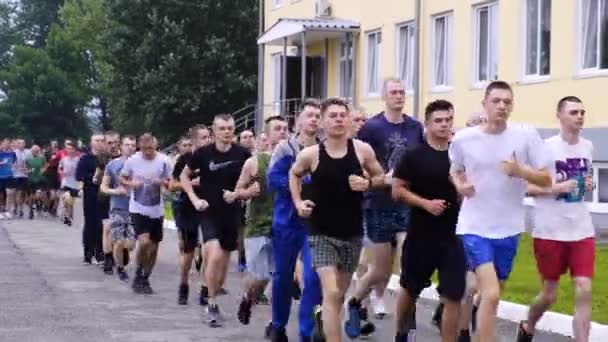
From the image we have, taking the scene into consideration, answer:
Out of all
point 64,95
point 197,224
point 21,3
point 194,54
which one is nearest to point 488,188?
point 197,224

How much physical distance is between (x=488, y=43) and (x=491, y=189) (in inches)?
660

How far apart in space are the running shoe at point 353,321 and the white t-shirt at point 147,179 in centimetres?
444

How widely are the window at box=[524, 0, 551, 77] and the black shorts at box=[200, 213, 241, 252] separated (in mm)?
11680

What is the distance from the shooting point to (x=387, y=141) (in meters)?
11.0

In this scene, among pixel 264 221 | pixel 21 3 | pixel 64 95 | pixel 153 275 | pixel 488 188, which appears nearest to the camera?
pixel 488 188

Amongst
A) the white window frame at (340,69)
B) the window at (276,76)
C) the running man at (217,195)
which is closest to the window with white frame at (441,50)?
the white window frame at (340,69)

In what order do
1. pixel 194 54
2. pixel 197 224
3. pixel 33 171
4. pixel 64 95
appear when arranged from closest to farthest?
pixel 197 224, pixel 33 171, pixel 194 54, pixel 64 95

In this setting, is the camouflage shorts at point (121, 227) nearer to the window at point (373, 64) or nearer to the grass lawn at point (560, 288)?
the grass lawn at point (560, 288)

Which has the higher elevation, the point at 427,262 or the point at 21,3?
the point at 21,3

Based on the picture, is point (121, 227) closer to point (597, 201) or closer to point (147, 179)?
point (147, 179)

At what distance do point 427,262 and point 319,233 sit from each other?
82 cm

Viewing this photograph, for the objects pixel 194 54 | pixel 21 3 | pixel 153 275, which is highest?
A: pixel 21 3

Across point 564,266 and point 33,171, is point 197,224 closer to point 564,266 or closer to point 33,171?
point 564,266

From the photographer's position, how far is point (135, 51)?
49.8 meters
